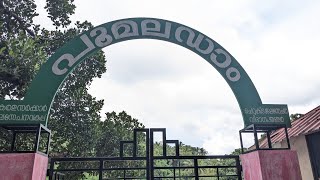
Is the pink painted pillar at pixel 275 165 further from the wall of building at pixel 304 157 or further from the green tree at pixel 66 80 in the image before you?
the green tree at pixel 66 80

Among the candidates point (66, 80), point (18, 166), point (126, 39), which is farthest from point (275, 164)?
point (66, 80)

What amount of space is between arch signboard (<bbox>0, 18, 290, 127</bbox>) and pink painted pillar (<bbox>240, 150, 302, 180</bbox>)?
70 centimetres

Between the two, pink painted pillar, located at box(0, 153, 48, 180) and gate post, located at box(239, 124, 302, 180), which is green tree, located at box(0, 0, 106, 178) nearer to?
pink painted pillar, located at box(0, 153, 48, 180)

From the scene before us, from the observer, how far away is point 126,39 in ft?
22.0

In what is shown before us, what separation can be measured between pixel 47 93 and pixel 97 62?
5789 mm

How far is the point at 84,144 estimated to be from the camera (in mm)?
10203

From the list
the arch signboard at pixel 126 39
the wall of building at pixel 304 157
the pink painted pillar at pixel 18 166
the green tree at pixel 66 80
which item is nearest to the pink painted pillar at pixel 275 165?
the arch signboard at pixel 126 39

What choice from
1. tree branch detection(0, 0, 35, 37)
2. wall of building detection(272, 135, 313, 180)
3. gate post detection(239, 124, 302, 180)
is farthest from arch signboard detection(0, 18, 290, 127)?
tree branch detection(0, 0, 35, 37)

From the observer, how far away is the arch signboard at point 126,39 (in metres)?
5.48

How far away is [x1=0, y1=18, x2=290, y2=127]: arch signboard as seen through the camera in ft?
18.0

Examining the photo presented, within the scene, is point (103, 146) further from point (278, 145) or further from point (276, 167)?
point (276, 167)

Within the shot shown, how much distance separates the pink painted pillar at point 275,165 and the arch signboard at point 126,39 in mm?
696

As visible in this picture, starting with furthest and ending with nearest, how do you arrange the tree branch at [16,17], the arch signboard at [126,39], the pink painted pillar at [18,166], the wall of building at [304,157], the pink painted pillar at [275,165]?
1. the tree branch at [16,17]
2. the wall of building at [304,157]
3. the pink painted pillar at [275,165]
4. the arch signboard at [126,39]
5. the pink painted pillar at [18,166]

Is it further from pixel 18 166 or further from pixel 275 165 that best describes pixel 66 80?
pixel 275 165
